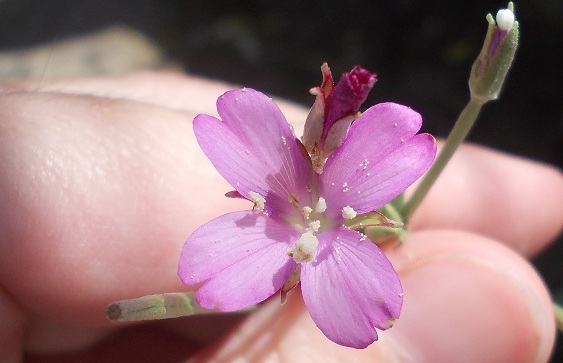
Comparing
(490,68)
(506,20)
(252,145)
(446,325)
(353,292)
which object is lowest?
(446,325)

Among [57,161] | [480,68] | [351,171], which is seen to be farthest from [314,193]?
[57,161]

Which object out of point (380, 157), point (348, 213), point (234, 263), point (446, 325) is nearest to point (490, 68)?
point (380, 157)

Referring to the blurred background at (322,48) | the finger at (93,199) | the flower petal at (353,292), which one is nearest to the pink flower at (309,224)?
the flower petal at (353,292)

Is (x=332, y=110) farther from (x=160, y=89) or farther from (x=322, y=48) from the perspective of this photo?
(x=322, y=48)

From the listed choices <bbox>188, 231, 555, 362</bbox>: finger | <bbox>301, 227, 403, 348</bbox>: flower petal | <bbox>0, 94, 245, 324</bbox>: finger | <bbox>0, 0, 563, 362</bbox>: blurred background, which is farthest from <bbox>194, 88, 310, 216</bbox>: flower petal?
<bbox>0, 0, 563, 362</bbox>: blurred background

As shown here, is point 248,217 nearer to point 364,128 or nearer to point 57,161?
point 364,128

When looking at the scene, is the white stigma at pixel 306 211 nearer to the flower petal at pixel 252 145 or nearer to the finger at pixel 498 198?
the flower petal at pixel 252 145
